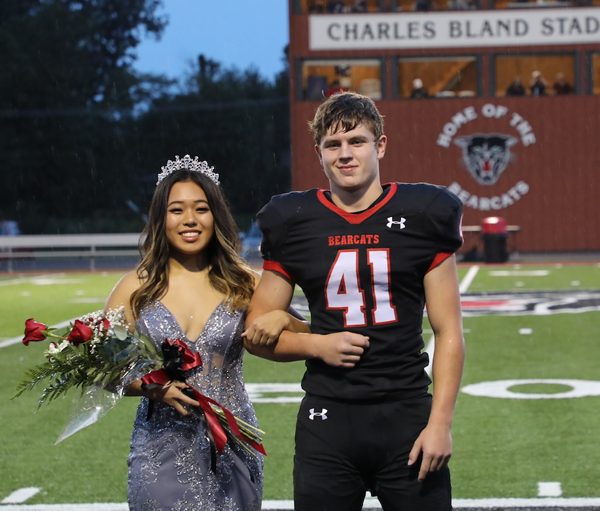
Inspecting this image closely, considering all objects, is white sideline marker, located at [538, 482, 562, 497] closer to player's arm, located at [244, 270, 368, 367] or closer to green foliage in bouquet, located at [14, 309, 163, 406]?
player's arm, located at [244, 270, 368, 367]

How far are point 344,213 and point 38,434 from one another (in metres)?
4.38

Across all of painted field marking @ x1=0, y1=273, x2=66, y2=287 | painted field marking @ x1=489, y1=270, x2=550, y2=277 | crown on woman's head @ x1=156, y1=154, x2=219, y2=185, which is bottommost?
painted field marking @ x1=489, y1=270, x2=550, y2=277

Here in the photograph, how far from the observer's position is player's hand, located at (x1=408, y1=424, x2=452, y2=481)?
2668 mm

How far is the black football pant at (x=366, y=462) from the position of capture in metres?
2.75

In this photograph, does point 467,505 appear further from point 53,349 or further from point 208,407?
point 53,349

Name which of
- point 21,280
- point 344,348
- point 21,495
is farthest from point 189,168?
point 21,280

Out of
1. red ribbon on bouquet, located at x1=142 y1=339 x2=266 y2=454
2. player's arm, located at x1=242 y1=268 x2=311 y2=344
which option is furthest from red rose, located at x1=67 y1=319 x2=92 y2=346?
player's arm, located at x1=242 y1=268 x2=311 y2=344

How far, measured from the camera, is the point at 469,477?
5.27m

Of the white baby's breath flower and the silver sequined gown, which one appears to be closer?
the white baby's breath flower

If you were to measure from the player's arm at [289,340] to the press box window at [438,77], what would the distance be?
83.1ft

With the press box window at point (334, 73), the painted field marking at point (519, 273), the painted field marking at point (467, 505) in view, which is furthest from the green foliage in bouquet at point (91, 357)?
the press box window at point (334, 73)

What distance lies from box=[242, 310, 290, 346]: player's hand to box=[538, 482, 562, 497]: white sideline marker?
2537 millimetres

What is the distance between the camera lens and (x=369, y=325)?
281 centimetres

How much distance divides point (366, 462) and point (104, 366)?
0.90 metres
